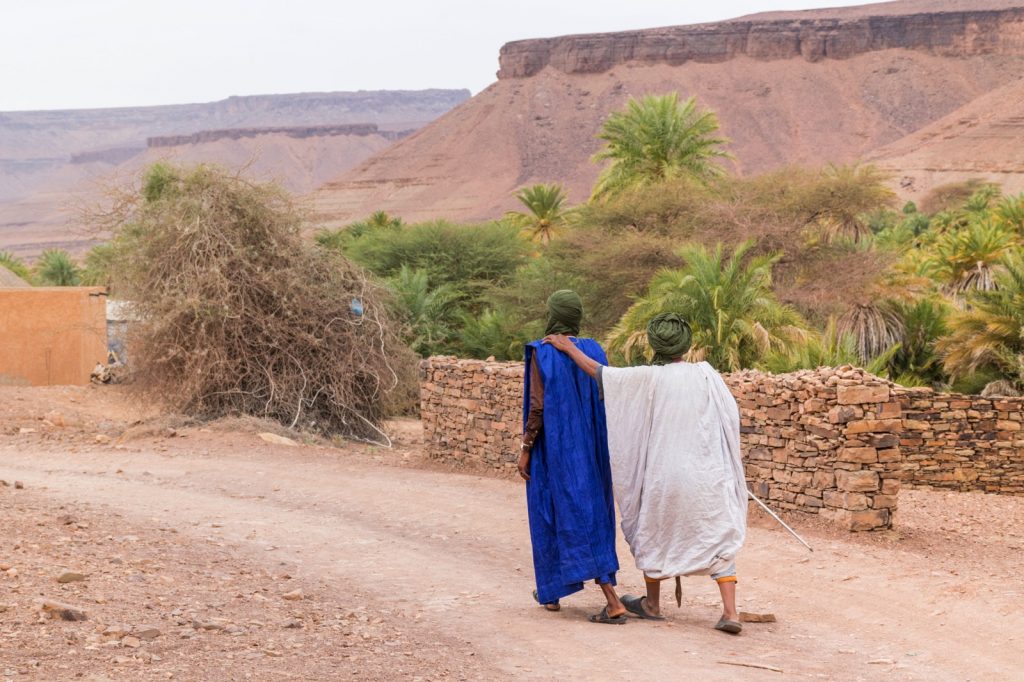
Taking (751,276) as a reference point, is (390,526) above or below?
below

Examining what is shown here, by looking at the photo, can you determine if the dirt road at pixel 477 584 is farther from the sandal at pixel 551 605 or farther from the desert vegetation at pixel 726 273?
the desert vegetation at pixel 726 273

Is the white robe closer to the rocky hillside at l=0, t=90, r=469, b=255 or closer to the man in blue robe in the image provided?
the man in blue robe

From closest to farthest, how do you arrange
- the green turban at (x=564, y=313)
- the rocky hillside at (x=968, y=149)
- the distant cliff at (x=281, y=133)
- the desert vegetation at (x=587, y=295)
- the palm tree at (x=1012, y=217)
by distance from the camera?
1. the green turban at (x=564, y=313)
2. the desert vegetation at (x=587, y=295)
3. the palm tree at (x=1012, y=217)
4. the rocky hillside at (x=968, y=149)
5. the distant cliff at (x=281, y=133)

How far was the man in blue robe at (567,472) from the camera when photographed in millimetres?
6277

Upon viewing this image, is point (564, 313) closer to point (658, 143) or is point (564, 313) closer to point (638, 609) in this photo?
point (638, 609)

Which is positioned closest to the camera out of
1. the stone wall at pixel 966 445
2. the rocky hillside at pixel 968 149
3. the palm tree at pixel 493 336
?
the stone wall at pixel 966 445

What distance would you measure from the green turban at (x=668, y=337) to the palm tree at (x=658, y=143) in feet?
80.2

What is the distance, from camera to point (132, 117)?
199750mm

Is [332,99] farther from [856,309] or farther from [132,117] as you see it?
[856,309]

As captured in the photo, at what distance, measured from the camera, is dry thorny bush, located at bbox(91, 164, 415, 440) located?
15.7 meters

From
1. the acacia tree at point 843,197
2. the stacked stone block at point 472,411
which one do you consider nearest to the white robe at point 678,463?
the stacked stone block at point 472,411

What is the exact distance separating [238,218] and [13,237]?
11986cm

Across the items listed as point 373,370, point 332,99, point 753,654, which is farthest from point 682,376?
point 332,99

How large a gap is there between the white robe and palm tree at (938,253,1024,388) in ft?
38.5
